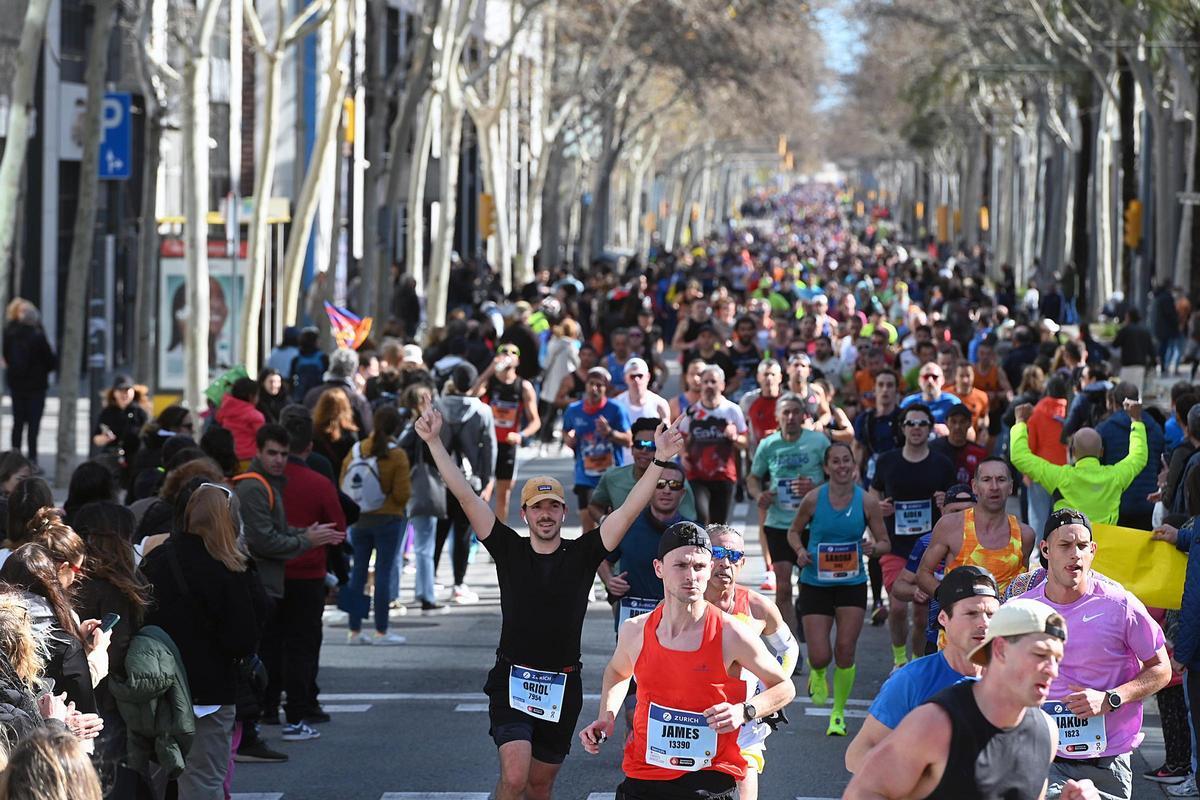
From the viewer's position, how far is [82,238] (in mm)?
21172

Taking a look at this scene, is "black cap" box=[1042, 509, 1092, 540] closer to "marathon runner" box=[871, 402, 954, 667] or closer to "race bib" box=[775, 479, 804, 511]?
"marathon runner" box=[871, 402, 954, 667]

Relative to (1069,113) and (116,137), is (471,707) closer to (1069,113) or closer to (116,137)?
(116,137)

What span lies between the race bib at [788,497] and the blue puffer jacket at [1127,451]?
176 centimetres

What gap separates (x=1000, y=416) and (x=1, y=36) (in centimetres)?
1711

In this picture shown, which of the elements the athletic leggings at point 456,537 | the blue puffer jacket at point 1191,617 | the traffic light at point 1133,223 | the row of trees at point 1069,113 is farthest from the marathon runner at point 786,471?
the traffic light at point 1133,223

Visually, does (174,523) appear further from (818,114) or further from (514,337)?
(818,114)

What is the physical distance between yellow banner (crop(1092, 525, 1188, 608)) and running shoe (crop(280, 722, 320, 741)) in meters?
4.02

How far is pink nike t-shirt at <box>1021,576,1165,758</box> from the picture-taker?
7.94 metres

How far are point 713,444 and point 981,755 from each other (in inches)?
384

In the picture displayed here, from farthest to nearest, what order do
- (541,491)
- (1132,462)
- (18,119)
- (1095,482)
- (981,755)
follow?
(18,119) → (1132,462) → (1095,482) → (541,491) → (981,755)

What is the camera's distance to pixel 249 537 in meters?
11.0

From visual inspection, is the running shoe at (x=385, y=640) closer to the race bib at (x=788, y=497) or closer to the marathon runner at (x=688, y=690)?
the race bib at (x=788, y=497)

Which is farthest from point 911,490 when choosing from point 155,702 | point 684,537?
point 155,702

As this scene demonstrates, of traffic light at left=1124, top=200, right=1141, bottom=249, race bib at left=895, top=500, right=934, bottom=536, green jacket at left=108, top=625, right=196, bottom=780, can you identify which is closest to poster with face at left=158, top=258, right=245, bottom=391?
race bib at left=895, top=500, right=934, bottom=536
